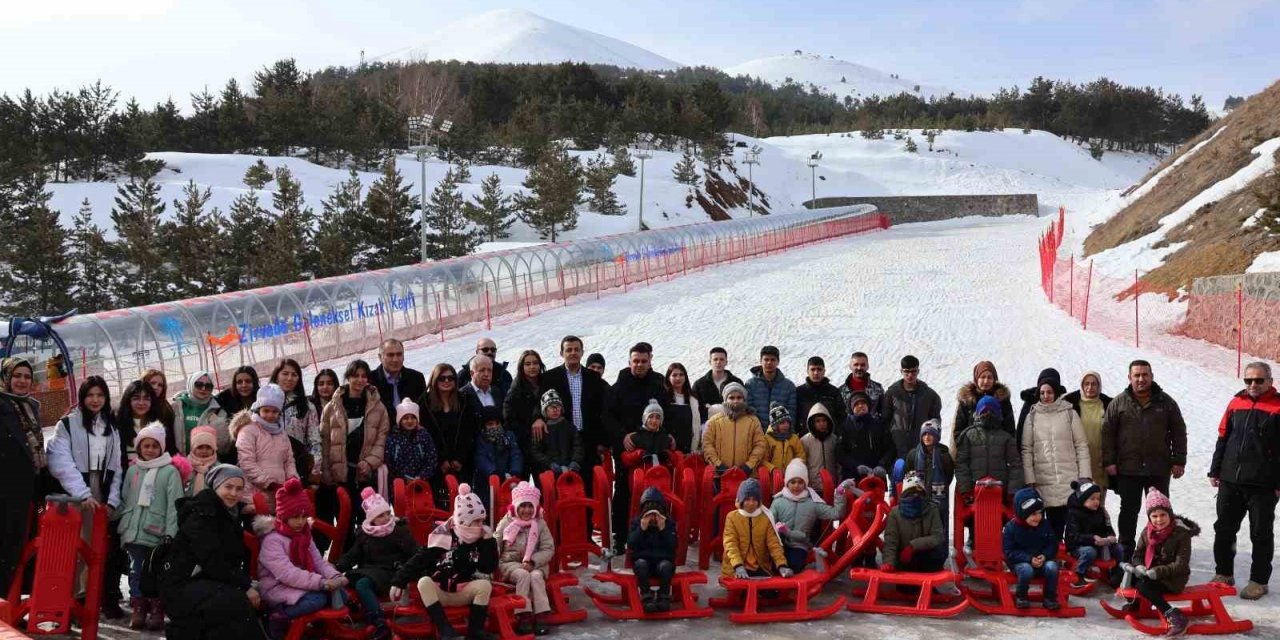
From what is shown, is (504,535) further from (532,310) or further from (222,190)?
(222,190)

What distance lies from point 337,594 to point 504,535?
1.14 meters

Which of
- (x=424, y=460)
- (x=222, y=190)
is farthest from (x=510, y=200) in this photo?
(x=424, y=460)

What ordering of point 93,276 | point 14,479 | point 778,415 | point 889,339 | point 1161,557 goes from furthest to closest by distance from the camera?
point 93,276, point 889,339, point 778,415, point 1161,557, point 14,479

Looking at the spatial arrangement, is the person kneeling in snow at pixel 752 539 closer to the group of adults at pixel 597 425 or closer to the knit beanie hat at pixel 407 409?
the group of adults at pixel 597 425

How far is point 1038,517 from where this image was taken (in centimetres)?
713

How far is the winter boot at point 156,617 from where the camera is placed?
6.41 metres

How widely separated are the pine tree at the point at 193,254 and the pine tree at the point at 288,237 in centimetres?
196

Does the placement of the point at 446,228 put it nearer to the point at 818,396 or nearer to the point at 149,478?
the point at 818,396

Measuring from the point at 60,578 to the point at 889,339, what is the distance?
1593 cm

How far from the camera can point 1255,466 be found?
7.20 metres

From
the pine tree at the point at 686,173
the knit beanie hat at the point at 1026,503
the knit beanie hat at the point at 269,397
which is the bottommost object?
the knit beanie hat at the point at 1026,503

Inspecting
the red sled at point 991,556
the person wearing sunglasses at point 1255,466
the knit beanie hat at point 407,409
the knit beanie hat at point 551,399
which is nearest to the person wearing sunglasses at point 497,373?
the knit beanie hat at point 551,399

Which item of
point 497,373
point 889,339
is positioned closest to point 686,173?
point 889,339

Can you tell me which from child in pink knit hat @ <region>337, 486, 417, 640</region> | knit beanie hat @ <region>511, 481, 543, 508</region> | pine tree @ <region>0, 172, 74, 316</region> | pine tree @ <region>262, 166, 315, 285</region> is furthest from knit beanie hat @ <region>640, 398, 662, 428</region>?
pine tree @ <region>0, 172, 74, 316</region>
